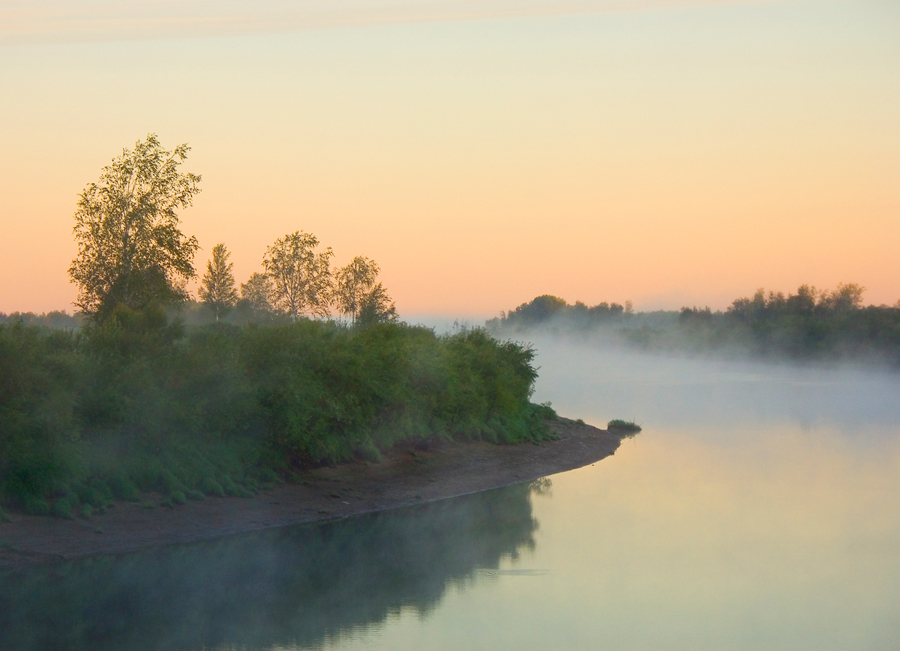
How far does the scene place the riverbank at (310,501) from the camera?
20906 mm

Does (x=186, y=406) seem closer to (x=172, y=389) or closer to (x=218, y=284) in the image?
(x=172, y=389)

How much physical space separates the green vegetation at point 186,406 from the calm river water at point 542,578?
2.61 meters

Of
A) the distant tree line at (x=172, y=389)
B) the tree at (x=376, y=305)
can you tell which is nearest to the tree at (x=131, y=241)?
the distant tree line at (x=172, y=389)

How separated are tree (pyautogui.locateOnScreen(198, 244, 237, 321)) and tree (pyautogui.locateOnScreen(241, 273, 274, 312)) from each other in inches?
161

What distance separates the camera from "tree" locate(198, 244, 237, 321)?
253ft

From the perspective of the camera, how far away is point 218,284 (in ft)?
254

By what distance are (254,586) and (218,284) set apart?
59956mm

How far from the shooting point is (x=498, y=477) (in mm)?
35969

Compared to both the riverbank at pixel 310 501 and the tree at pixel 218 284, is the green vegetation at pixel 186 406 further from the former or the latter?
the tree at pixel 218 284

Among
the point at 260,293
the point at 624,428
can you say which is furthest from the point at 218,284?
the point at 624,428

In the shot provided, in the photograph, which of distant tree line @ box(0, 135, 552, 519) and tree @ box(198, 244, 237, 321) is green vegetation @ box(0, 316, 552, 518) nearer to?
distant tree line @ box(0, 135, 552, 519)

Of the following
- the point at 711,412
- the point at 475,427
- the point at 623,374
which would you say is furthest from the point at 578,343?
the point at 475,427

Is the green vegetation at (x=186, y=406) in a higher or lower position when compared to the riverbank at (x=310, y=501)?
higher

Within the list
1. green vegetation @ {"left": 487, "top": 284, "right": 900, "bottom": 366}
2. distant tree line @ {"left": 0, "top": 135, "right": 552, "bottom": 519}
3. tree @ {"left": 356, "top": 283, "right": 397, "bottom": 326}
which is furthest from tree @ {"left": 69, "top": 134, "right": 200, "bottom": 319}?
green vegetation @ {"left": 487, "top": 284, "right": 900, "bottom": 366}
